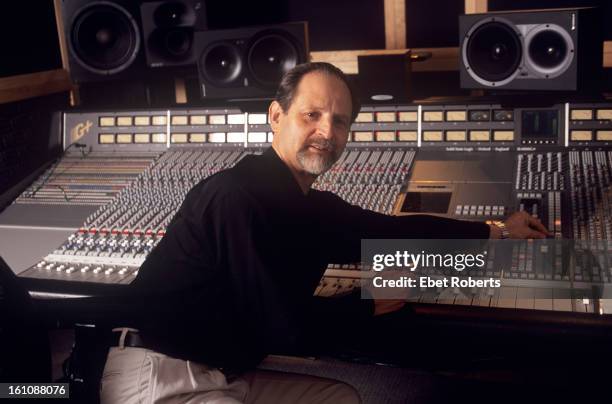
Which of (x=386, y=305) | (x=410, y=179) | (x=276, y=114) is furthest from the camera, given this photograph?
(x=410, y=179)

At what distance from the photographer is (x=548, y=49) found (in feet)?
7.47

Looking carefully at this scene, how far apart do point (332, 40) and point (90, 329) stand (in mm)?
2133

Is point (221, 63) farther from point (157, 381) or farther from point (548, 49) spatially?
point (157, 381)

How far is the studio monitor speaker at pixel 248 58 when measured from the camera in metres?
2.54

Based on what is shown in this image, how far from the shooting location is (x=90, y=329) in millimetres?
1196

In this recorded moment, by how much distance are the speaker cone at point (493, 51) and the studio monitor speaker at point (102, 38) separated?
1.28 m

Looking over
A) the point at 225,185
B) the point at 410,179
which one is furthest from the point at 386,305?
the point at 410,179

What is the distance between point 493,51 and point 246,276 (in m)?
1.33

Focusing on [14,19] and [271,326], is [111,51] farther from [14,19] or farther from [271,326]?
[271,326]

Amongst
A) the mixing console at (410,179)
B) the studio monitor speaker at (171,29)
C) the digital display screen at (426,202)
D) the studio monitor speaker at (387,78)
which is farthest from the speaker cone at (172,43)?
the digital display screen at (426,202)

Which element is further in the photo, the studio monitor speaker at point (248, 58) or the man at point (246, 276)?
the studio monitor speaker at point (248, 58)

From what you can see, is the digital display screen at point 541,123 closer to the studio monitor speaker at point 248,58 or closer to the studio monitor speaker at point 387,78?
the studio monitor speaker at point 387,78

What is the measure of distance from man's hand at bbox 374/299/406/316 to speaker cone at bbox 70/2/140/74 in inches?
66.6

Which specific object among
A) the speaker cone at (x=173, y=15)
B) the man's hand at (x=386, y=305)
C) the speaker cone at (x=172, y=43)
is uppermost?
the speaker cone at (x=173, y=15)
